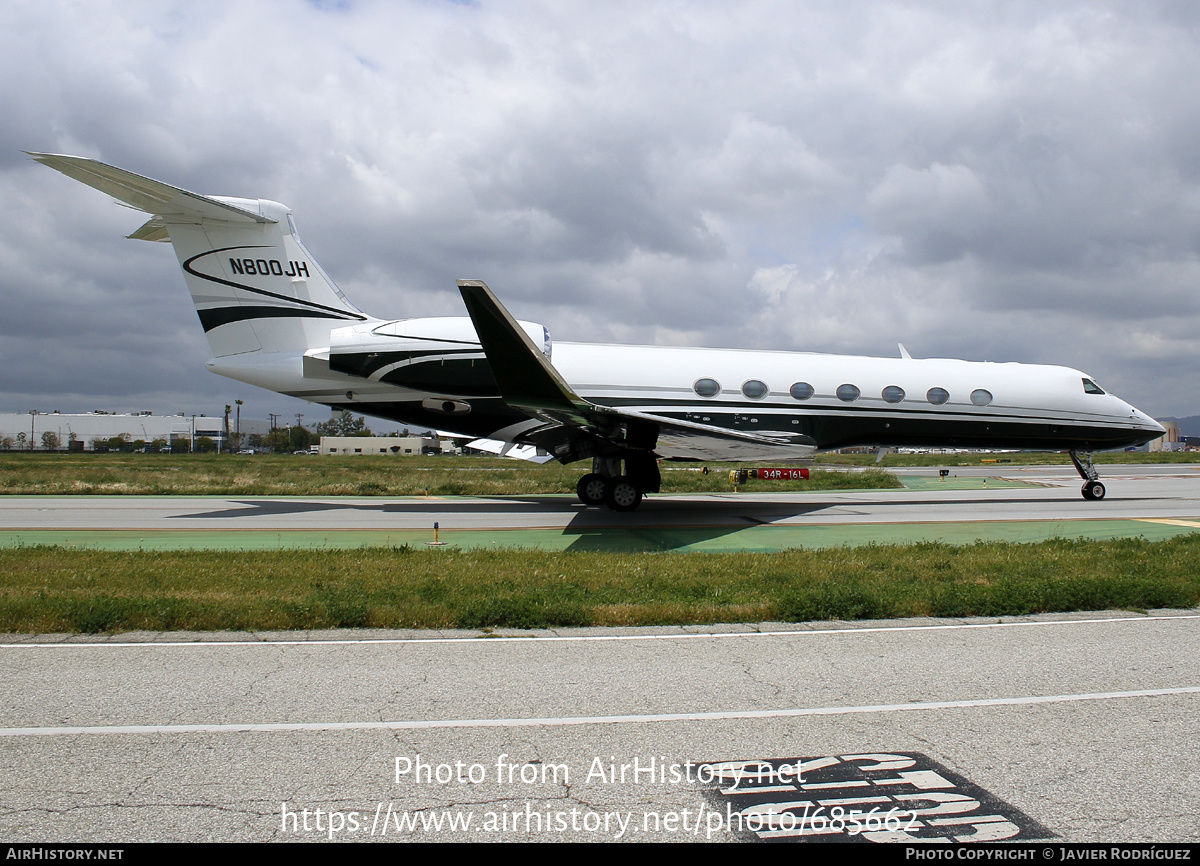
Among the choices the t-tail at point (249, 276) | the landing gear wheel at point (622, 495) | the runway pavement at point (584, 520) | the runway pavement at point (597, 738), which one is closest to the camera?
the runway pavement at point (597, 738)

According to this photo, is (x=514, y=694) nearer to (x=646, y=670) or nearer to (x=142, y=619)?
(x=646, y=670)

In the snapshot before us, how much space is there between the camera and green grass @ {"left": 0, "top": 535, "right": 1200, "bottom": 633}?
7020mm

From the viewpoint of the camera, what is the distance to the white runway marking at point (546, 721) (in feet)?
13.8

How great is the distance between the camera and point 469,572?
9102 millimetres

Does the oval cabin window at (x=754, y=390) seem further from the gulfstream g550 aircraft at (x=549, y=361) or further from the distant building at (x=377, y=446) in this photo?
the distant building at (x=377, y=446)

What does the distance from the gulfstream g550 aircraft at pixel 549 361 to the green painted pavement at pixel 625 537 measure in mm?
2561

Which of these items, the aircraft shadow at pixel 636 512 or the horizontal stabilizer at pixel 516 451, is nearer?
the aircraft shadow at pixel 636 512

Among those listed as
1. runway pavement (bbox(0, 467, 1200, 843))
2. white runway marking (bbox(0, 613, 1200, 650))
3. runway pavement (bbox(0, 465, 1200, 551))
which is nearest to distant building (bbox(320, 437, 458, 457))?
runway pavement (bbox(0, 465, 1200, 551))

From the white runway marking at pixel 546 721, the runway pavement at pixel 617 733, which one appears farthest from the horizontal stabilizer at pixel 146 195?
the white runway marking at pixel 546 721

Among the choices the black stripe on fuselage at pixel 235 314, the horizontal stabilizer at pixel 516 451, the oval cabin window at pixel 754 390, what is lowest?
the horizontal stabilizer at pixel 516 451

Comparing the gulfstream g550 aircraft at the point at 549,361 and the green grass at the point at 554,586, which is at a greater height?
the gulfstream g550 aircraft at the point at 549,361

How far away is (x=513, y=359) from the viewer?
472 inches

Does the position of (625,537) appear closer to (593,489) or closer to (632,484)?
(632,484)

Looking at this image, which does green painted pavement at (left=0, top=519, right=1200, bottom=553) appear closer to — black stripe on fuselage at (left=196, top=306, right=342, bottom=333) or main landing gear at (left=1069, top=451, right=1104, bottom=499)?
main landing gear at (left=1069, top=451, right=1104, bottom=499)
